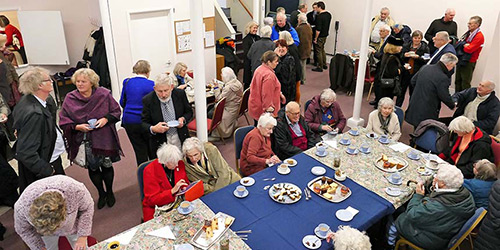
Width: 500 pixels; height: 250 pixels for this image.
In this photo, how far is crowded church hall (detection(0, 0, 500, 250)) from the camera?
2.84m

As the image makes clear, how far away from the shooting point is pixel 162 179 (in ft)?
10.8

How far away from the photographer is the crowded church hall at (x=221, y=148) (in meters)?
2.84

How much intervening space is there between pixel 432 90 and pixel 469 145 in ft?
4.68

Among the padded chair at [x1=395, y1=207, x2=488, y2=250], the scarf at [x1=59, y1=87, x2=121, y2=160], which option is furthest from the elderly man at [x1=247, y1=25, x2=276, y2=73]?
the padded chair at [x1=395, y1=207, x2=488, y2=250]

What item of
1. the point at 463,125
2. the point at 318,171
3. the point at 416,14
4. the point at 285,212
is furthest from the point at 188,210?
the point at 416,14

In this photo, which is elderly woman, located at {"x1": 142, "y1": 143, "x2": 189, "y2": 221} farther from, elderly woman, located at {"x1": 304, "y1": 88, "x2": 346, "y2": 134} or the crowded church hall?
elderly woman, located at {"x1": 304, "y1": 88, "x2": 346, "y2": 134}

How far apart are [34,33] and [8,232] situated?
4.58 metres

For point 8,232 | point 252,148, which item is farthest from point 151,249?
point 8,232

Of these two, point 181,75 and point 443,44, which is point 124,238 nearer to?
point 181,75

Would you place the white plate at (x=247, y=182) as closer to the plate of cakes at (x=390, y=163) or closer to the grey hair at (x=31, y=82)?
the plate of cakes at (x=390, y=163)

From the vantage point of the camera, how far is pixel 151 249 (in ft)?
8.70

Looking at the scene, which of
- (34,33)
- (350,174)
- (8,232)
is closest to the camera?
(350,174)

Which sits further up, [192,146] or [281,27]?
[281,27]

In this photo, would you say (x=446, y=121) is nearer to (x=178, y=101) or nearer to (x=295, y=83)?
(x=295, y=83)
